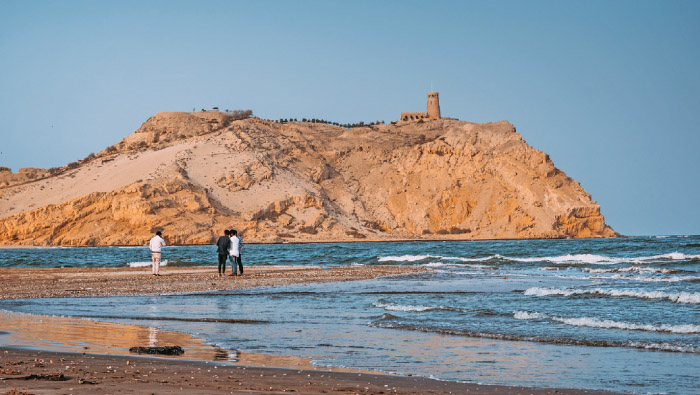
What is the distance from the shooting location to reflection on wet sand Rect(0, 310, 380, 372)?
818 cm

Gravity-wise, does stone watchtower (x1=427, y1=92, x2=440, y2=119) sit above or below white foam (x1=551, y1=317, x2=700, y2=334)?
above

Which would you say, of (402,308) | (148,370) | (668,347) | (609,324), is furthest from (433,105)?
(148,370)

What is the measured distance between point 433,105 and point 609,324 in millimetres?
102806

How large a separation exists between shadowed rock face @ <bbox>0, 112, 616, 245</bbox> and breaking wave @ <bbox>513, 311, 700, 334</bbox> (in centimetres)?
6344

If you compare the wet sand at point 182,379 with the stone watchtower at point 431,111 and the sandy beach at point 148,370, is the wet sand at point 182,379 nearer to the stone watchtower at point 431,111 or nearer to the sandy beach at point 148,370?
the sandy beach at point 148,370

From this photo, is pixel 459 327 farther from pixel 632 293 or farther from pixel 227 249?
pixel 227 249

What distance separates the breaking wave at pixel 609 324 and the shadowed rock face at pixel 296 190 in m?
63.4

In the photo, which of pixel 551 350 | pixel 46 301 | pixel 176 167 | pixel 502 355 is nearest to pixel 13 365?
pixel 502 355

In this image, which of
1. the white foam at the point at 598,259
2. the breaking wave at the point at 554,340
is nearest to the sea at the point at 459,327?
the breaking wave at the point at 554,340

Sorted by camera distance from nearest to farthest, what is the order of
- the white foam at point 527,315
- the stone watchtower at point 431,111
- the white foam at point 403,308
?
the white foam at point 527,315 → the white foam at point 403,308 → the stone watchtower at point 431,111

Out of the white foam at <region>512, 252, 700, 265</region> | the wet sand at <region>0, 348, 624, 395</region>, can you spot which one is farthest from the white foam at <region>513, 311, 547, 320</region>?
the white foam at <region>512, 252, 700, 265</region>

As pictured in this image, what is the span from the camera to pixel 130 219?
245 feet

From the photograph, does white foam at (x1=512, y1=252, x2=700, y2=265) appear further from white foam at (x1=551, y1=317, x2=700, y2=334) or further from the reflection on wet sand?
the reflection on wet sand

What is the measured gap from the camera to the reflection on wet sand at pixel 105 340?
26.8 ft
